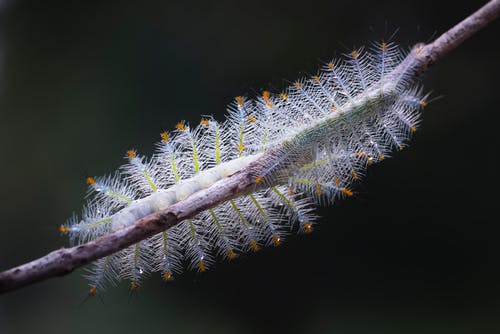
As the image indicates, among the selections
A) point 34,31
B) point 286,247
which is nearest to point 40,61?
point 34,31

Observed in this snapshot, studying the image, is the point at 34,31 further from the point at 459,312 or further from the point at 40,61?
the point at 459,312

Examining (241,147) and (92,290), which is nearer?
(92,290)

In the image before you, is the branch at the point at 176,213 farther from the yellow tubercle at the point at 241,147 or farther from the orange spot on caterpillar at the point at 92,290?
the orange spot on caterpillar at the point at 92,290

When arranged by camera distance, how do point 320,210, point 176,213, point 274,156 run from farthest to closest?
point 320,210 → point 274,156 → point 176,213

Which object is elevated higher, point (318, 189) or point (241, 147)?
point (241, 147)

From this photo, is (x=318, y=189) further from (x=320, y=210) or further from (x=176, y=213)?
(x=320, y=210)

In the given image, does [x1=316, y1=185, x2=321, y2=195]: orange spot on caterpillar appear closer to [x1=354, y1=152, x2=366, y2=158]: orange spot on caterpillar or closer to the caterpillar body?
the caterpillar body

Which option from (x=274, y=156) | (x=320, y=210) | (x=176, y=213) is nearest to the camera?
(x=176, y=213)

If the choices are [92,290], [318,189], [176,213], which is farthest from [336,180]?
[92,290]
